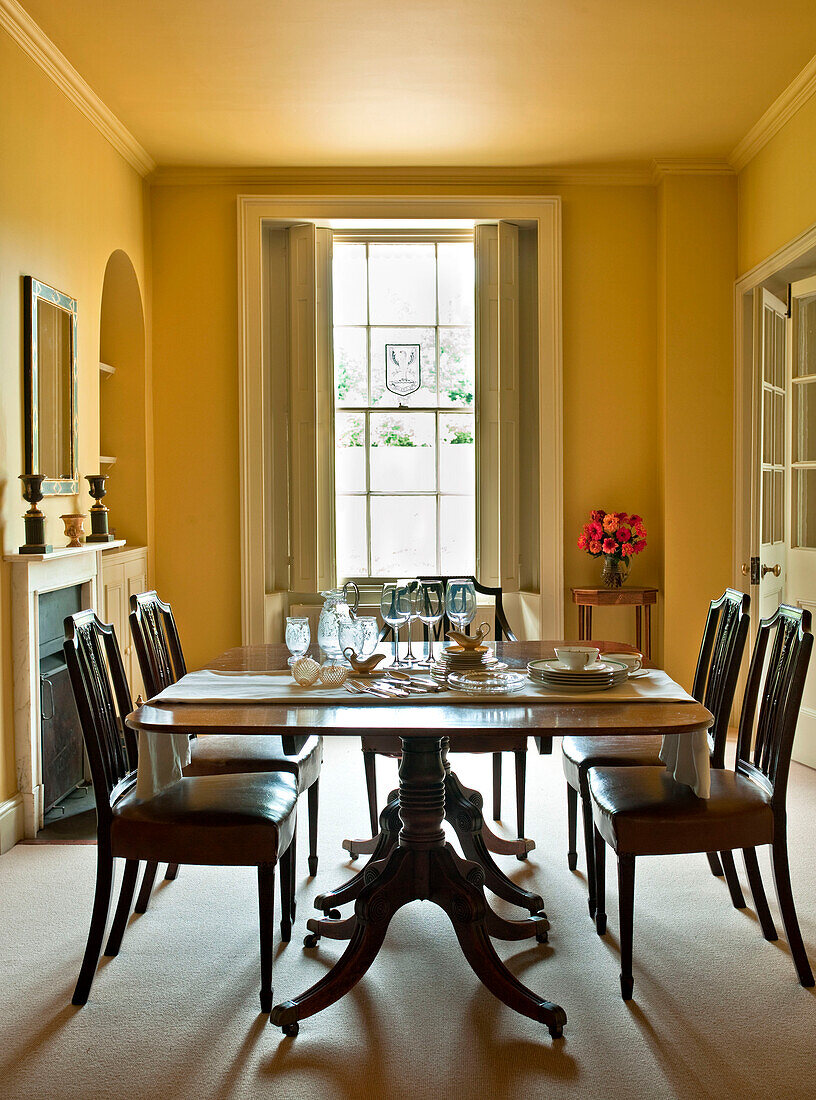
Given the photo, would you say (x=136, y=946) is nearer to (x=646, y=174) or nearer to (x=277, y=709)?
(x=277, y=709)

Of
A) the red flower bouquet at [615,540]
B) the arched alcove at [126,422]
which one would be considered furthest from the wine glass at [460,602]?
the arched alcove at [126,422]

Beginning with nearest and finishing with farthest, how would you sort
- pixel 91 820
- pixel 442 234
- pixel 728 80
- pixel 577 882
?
pixel 577 882 → pixel 91 820 → pixel 728 80 → pixel 442 234

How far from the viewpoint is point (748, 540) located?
16.1 feet

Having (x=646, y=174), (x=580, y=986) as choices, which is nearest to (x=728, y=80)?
(x=646, y=174)

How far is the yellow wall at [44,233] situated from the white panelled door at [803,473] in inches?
134

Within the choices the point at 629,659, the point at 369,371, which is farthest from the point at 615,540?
the point at 629,659

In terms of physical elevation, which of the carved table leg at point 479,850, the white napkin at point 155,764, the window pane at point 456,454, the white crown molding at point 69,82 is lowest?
the carved table leg at point 479,850

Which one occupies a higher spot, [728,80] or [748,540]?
[728,80]

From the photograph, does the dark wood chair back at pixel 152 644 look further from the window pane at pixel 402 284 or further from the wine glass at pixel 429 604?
the window pane at pixel 402 284

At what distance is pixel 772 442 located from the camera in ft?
15.4

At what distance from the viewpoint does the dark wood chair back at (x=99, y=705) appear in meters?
2.31

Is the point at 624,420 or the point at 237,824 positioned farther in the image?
the point at 624,420

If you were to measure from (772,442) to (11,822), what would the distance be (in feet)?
12.9

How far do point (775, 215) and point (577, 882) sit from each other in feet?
10.8
